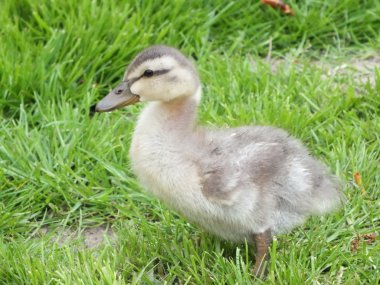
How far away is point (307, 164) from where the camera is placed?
12.6 ft

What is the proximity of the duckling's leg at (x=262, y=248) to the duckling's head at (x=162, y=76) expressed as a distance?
673 millimetres

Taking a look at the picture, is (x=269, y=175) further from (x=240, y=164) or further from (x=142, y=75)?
(x=142, y=75)

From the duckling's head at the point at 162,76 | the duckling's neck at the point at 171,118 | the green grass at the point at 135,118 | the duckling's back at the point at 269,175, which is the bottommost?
the green grass at the point at 135,118

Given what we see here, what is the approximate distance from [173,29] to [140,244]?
76.8 inches

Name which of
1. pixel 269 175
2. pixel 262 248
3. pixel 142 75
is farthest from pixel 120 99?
pixel 262 248

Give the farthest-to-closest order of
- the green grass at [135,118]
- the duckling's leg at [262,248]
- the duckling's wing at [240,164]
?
the green grass at [135,118], the duckling's leg at [262,248], the duckling's wing at [240,164]

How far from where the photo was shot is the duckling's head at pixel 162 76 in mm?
3770

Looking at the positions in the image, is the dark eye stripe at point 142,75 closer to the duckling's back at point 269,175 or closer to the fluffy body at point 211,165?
the fluffy body at point 211,165

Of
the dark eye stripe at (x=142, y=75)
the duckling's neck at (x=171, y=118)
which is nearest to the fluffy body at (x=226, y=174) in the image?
the duckling's neck at (x=171, y=118)

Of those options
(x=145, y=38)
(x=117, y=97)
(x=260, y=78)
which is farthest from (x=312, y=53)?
(x=117, y=97)

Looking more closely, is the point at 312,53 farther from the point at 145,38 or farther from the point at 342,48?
the point at 145,38

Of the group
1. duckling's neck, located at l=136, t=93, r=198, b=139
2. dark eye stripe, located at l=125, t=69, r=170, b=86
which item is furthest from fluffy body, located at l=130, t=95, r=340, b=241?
dark eye stripe, located at l=125, t=69, r=170, b=86

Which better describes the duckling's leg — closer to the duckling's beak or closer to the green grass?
the green grass

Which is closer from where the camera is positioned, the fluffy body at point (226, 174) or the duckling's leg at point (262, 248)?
the fluffy body at point (226, 174)
